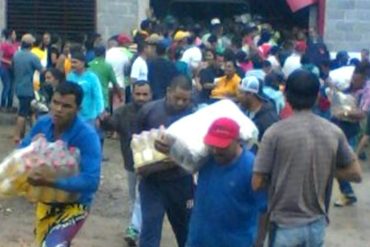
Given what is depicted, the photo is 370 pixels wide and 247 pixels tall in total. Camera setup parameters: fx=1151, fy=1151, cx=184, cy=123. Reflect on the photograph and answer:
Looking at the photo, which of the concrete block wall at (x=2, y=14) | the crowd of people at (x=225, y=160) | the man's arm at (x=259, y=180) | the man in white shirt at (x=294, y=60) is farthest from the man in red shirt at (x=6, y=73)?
the man's arm at (x=259, y=180)

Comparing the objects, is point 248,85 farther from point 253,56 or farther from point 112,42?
point 112,42

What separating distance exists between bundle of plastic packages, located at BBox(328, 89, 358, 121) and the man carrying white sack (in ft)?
17.9

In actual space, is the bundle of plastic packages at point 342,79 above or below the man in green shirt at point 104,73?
above

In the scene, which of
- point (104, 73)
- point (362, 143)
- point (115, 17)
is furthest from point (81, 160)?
point (115, 17)

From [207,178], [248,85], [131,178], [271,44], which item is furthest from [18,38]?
[207,178]

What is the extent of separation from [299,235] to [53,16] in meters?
15.3

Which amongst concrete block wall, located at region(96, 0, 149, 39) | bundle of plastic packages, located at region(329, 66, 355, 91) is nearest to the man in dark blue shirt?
bundle of plastic packages, located at region(329, 66, 355, 91)

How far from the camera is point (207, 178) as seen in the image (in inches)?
278

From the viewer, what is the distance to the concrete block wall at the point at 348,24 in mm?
21812

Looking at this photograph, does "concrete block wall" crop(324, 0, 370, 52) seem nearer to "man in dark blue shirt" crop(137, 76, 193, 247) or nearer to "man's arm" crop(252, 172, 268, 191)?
"man in dark blue shirt" crop(137, 76, 193, 247)

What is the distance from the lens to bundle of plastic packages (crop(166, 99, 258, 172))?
714cm

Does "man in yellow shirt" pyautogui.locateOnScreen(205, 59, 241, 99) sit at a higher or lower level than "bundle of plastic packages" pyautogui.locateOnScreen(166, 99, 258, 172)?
lower

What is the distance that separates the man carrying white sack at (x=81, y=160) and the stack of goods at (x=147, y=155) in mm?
615

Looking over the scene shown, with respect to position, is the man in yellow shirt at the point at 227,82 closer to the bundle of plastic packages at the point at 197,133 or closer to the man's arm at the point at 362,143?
the man's arm at the point at 362,143
